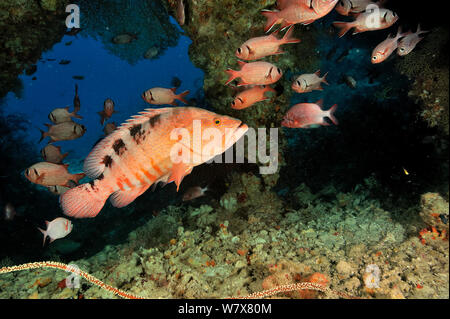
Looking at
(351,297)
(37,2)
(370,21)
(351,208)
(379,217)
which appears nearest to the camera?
(351,297)

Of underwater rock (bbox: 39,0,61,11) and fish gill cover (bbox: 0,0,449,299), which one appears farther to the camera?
underwater rock (bbox: 39,0,61,11)

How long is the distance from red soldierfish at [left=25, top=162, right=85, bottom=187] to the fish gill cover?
0.07 feet

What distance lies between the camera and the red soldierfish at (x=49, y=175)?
12.3 ft

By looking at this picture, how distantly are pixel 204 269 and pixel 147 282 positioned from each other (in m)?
0.69

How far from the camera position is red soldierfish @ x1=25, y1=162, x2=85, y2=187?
3.74 meters

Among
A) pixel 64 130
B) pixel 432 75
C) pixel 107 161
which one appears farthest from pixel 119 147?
pixel 432 75

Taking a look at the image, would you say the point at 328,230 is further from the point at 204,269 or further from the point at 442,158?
the point at 442,158

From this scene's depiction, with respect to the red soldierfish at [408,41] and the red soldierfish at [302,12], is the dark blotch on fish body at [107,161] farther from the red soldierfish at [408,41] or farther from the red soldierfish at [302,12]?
the red soldierfish at [408,41]

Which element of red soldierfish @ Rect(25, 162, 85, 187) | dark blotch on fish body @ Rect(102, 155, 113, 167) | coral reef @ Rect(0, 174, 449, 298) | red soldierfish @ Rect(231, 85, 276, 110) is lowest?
coral reef @ Rect(0, 174, 449, 298)

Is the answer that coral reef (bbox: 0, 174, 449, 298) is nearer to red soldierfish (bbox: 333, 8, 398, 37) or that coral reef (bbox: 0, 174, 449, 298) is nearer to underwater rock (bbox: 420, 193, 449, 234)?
underwater rock (bbox: 420, 193, 449, 234)

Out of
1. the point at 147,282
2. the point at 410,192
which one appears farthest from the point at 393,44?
the point at 147,282

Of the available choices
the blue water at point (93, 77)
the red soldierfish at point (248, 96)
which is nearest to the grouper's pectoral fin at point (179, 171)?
the red soldierfish at point (248, 96)

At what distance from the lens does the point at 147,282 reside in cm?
268

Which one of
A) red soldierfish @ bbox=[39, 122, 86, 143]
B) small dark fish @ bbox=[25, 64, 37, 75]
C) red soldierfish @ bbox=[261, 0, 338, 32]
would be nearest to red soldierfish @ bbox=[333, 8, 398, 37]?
red soldierfish @ bbox=[261, 0, 338, 32]
